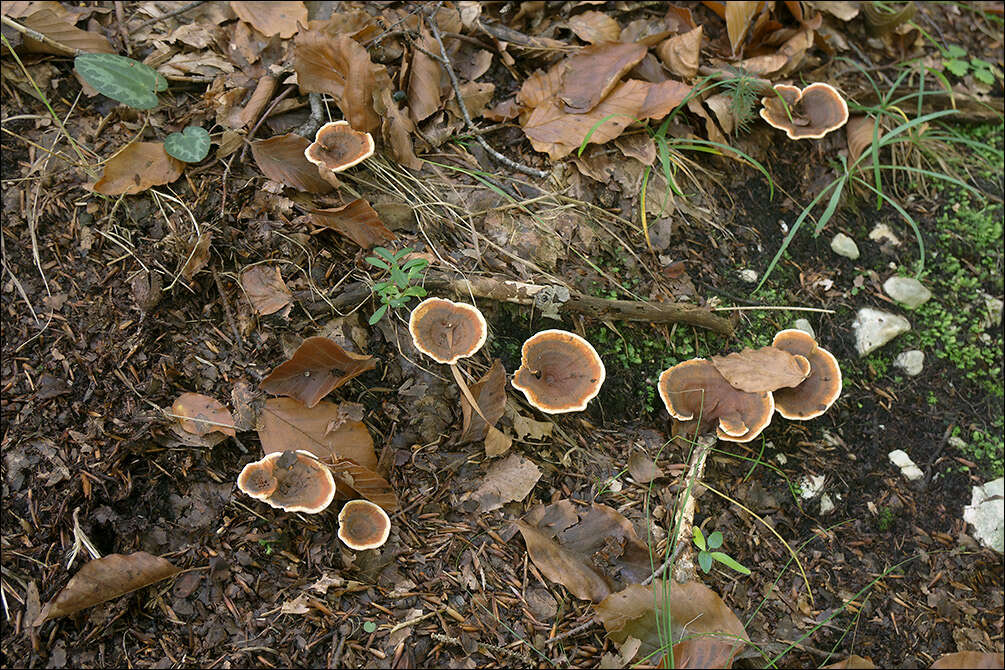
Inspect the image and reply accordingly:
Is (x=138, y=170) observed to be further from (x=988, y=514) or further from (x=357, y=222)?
(x=988, y=514)

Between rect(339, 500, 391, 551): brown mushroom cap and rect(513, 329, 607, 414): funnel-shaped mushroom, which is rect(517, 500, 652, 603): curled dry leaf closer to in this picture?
rect(513, 329, 607, 414): funnel-shaped mushroom

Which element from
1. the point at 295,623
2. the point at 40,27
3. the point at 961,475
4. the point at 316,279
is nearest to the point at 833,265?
the point at 961,475

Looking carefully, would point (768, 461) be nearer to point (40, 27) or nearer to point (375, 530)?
point (375, 530)

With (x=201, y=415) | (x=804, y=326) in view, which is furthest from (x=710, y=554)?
(x=201, y=415)

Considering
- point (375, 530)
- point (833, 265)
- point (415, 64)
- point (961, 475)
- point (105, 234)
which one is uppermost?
point (415, 64)

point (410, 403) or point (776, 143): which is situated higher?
point (776, 143)

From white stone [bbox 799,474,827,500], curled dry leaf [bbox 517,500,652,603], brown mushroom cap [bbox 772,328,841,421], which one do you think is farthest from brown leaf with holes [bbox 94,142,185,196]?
white stone [bbox 799,474,827,500]

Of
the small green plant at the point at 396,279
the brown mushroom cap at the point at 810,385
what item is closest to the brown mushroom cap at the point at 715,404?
the brown mushroom cap at the point at 810,385

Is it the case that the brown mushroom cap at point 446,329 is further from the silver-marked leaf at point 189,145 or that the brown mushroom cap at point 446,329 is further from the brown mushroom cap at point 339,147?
the silver-marked leaf at point 189,145
